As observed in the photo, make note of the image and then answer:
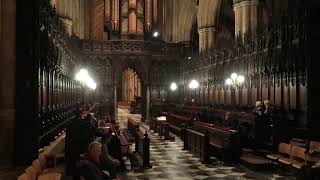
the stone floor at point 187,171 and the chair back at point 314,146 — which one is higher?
the chair back at point 314,146

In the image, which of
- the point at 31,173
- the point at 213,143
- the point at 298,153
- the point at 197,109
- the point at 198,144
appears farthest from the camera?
the point at 197,109

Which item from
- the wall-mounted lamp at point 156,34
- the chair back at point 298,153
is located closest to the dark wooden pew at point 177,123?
the chair back at point 298,153

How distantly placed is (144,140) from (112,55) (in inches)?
748

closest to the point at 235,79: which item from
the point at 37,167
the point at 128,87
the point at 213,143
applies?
the point at 213,143

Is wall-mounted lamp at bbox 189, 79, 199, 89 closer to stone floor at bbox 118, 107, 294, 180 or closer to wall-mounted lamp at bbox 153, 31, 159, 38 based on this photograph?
wall-mounted lamp at bbox 153, 31, 159, 38

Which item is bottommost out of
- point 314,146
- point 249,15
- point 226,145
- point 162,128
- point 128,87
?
point 162,128

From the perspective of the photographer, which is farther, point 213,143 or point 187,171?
point 213,143

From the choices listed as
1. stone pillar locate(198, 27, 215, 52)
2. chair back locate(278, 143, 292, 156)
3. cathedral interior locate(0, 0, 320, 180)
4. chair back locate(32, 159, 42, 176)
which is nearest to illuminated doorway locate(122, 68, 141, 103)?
cathedral interior locate(0, 0, 320, 180)

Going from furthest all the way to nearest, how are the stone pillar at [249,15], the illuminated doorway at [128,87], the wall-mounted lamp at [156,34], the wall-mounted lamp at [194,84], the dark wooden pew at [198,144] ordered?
the illuminated doorway at [128,87] → the wall-mounted lamp at [156,34] → the wall-mounted lamp at [194,84] → the stone pillar at [249,15] → the dark wooden pew at [198,144]

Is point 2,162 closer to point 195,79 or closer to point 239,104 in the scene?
point 239,104

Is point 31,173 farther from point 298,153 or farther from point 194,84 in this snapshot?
point 194,84

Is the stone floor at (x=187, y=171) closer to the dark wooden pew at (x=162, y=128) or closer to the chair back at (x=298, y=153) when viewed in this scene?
the chair back at (x=298, y=153)

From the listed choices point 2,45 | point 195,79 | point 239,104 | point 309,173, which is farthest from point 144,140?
point 195,79

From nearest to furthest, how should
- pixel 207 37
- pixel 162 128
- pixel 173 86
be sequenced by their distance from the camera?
pixel 162 128 → pixel 207 37 → pixel 173 86
